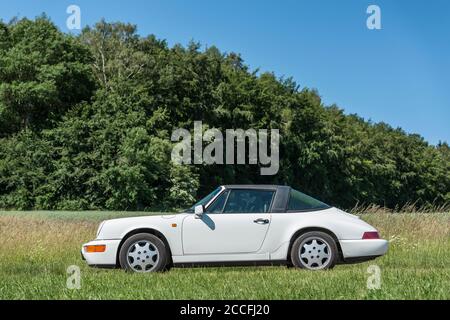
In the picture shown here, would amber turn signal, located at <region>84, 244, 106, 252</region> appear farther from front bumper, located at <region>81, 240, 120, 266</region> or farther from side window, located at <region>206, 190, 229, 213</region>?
side window, located at <region>206, 190, 229, 213</region>

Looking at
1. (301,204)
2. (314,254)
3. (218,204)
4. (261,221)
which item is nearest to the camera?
(314,254)

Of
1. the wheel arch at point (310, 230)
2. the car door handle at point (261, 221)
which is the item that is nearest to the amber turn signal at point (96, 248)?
the car door handle at point (261, 221)

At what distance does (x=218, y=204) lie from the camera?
1061 centimetres

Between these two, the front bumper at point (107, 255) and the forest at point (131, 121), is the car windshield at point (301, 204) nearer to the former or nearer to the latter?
the front bumper at point (107, 255)

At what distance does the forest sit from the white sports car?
119ft

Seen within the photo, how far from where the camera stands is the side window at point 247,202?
34.8 feet

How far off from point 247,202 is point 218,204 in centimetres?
48

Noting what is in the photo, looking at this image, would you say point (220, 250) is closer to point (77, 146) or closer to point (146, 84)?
point (77, 146)

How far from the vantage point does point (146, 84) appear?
202ft

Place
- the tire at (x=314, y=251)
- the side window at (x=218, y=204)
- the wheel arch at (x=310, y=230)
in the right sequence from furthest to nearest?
the side window at (x=218, y=204)
the wheel arch at (x=310, y=230)
the tire at (x=314, y=251)

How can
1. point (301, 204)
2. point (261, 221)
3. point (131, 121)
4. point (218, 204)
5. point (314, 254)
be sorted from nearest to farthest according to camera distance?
point (314, 254)
point (261, 221)
point (218, 204)
point (301, 204)
point (131, 121)

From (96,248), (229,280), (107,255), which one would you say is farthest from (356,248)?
(96,248)

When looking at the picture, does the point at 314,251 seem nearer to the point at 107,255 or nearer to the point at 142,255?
the point at 142,255

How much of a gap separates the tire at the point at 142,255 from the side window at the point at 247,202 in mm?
1207
